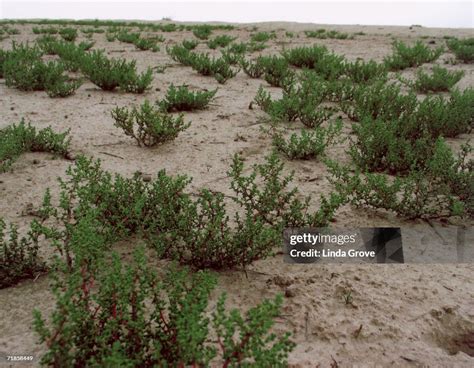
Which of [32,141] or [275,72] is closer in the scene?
[32,141]

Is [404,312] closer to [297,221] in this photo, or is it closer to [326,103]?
[297,221]

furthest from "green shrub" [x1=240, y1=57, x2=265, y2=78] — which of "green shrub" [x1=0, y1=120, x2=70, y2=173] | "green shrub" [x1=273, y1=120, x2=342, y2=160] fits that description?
"green shrub" [x1=0, y1=120, x2=70, y2=173]

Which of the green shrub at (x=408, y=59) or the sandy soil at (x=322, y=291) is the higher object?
the green shrub at (x=408, y=59)

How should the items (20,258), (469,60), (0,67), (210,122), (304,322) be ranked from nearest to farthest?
(304,322), (20,258), (210,122), (0,67), (469,60)

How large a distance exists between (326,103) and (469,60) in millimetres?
5916

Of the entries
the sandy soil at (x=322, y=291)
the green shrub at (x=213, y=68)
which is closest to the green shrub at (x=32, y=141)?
the sandy soil at (x=322, y=291)

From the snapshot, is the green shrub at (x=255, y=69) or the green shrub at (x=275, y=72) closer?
the green shrub at (x=275, y=72)

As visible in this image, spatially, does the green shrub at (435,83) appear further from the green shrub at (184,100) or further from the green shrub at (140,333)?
the green shrub at (140,333)

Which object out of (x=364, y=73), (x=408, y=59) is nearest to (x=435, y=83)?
(x=364, y=73)

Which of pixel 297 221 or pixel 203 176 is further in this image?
pixel 203 176

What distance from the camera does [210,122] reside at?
522 cm

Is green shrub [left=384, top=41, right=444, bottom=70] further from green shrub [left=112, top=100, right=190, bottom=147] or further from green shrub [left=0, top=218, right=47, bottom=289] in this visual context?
green shrub [left=0, top=218, right=47, bottom=289]

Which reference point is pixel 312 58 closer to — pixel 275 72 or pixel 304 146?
pixel 275 72

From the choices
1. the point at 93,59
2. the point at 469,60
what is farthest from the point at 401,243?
the point at 469,60
